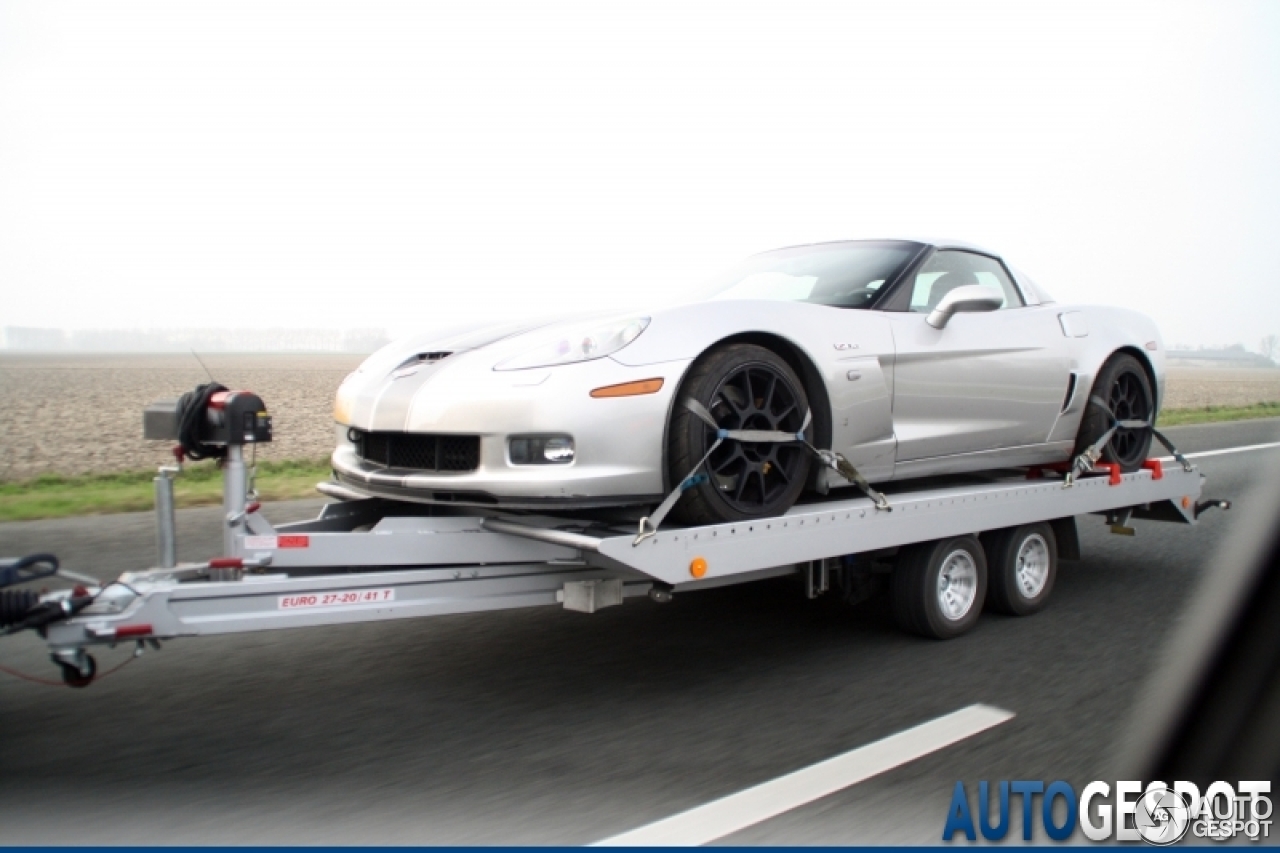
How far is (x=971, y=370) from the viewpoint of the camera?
524 cm

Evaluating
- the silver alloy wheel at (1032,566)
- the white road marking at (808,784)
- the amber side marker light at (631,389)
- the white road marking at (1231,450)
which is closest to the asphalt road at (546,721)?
the white road marking at (808,784)

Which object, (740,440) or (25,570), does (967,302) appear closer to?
(740,440)

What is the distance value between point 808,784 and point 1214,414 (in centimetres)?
2514

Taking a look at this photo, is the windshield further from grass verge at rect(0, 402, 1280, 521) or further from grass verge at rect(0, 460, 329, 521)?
grass verge at rect(0, 402, 1280, 521)

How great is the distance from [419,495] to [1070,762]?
2596mm

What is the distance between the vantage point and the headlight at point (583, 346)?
3.89 metres

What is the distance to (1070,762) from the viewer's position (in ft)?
11.5

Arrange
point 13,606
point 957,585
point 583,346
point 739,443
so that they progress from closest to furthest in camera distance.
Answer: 1. point 13,606
2. point 583,346
3. point 739,443
4. point 957,585

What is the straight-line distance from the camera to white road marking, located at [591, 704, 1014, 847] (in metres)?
2.91

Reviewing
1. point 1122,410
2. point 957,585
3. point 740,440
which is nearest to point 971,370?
point 957,585

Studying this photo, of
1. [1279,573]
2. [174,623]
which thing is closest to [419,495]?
[174,623]

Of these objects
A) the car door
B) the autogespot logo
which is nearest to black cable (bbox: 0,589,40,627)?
the autogespot logo

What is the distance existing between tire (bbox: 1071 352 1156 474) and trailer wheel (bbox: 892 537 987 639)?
1339 mm

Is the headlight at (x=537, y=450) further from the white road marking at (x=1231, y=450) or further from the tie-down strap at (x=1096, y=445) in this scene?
the white road marking at (x=1231, y=450)
